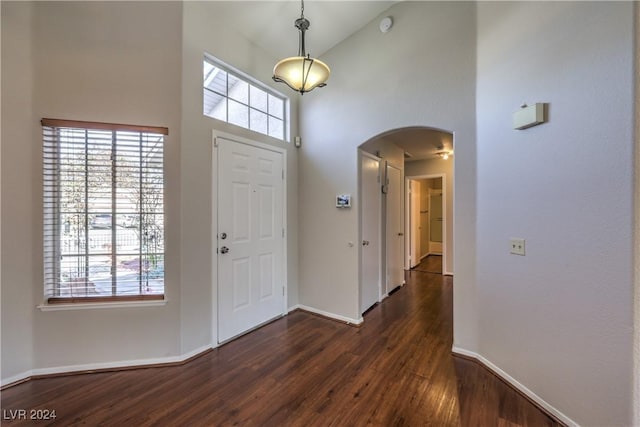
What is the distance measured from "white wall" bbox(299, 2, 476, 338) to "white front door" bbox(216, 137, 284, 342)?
461mm

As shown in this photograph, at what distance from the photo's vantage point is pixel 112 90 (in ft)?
7.13

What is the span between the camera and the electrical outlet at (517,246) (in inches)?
76.2

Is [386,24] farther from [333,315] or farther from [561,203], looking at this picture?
[333,315]

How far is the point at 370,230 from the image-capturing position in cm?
352

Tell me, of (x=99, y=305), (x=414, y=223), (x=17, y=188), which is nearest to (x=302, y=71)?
(x=17, y=188)

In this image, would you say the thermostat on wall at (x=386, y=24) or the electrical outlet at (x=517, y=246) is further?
the thermostat on wall at (x=386, y=24)

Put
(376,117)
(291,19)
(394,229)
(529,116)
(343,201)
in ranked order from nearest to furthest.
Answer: (529,116)
(291,19)
(376,117)
(343,201)
(394,229)

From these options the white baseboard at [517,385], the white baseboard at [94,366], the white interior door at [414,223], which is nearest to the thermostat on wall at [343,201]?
the white baseboard at [517,385]

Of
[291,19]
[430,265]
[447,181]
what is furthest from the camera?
[430,265]

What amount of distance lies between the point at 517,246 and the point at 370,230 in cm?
176

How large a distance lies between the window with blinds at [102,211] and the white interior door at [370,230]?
219 cm

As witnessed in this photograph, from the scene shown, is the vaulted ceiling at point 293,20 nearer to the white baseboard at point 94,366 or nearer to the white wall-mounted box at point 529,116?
the white wall-mounted box at point 529,116

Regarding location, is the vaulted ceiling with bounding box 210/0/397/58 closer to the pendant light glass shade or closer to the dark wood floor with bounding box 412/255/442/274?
the pendant light glass shade

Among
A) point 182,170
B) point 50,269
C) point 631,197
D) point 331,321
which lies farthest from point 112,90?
point 631,197
